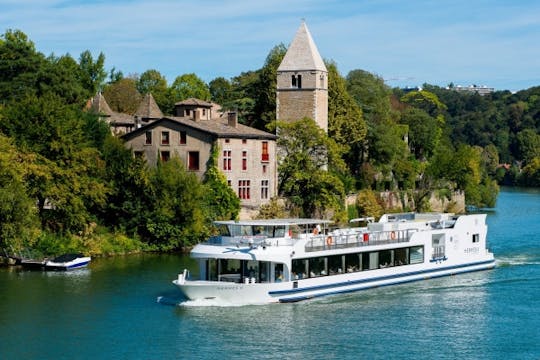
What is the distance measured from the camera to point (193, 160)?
61500mm

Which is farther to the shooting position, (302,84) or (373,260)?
(302,84)

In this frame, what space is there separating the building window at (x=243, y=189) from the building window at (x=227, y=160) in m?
1.47

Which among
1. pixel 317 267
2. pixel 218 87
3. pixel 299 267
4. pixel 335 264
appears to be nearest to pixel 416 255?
pixel 335 264

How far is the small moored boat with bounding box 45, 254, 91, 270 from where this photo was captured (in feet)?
153

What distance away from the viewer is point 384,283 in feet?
142

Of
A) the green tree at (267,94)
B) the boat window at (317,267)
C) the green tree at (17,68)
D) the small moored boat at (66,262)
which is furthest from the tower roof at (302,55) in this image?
the boat window at (317,267)

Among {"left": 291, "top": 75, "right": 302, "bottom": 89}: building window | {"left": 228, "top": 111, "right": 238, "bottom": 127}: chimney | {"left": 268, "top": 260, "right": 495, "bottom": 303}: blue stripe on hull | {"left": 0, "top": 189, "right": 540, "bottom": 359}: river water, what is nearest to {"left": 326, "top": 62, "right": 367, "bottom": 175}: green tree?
{"left": 291, "top": 75, "right": 302, "bottom": 89}: building window

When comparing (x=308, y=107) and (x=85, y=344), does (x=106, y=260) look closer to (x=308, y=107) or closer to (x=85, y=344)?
(x=85, y=344)

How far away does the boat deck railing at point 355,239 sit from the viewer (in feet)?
133

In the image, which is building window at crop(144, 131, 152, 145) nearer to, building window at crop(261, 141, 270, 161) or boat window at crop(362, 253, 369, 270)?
building window at crop(261, 141, 270, 161)

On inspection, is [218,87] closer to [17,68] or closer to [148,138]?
[17,68]

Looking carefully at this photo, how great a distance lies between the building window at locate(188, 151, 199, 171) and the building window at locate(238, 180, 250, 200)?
9.85 feet

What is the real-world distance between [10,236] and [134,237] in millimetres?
9039

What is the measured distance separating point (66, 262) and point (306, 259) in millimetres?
12959
